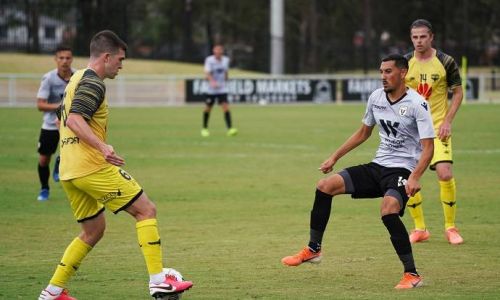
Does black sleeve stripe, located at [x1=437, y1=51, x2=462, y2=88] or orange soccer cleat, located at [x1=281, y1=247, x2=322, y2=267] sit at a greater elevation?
black sleeve stripe, located at [x1=437, y1=51, x2=462, y2=88]

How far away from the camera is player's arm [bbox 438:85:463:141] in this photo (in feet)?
35.9

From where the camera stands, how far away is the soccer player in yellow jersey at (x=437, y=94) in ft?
36.8

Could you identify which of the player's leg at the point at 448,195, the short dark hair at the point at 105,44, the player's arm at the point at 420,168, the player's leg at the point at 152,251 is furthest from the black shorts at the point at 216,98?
the player's leg at the point at 152,251

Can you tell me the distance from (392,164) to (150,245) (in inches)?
97.0

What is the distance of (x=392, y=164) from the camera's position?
903 centimetres

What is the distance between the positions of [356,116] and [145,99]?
12325 millimetres

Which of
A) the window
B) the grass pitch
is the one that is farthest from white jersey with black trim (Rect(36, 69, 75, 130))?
the window

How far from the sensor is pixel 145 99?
1663 inches

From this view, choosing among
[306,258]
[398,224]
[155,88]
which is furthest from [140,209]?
[155,88]

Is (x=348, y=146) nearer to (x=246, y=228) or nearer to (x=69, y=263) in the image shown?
(x=69, y=263)

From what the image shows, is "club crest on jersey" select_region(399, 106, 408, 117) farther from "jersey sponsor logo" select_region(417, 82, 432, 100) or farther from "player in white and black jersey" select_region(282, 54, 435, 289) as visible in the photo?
"jersey sponsor logo" select_region(417, 82, 432, 100)

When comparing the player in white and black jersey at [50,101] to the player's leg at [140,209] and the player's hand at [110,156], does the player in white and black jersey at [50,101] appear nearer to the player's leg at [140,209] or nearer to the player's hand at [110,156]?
the player's leg at [140,209]

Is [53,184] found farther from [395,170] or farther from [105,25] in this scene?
[105,25]

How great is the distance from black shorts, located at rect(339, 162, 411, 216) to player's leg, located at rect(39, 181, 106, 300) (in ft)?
7.59
